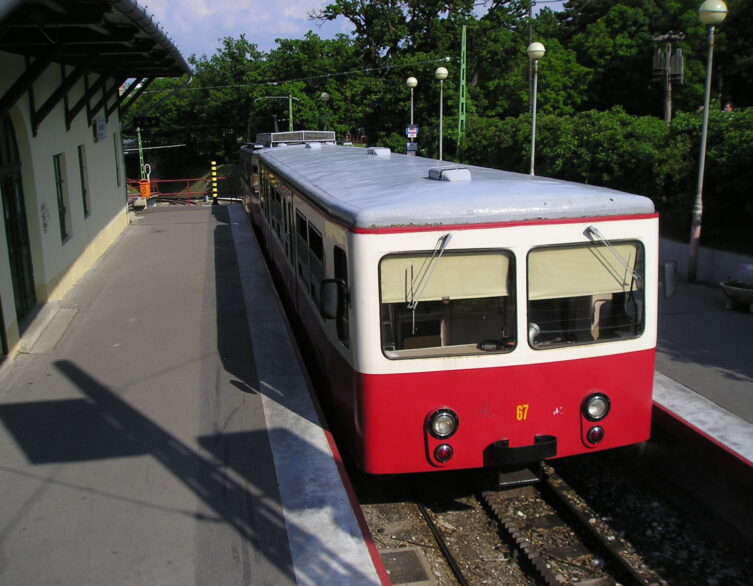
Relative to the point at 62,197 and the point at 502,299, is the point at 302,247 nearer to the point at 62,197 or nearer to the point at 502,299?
the point at 502,299

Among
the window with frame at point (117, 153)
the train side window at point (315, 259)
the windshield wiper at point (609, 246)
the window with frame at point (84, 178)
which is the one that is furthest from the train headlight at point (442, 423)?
the window with frame at point (117, 153)

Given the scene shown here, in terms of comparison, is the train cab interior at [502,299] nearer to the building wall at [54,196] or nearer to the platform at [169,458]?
the platform at [169,458]

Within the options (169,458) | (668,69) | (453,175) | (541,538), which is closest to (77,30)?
(453,175)

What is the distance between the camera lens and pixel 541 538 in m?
5.91

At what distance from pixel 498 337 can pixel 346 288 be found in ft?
3.82

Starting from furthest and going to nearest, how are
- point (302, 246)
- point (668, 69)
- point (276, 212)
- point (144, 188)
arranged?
point (144, 188), point (668, 69), point (276, 212), point (302, 246)

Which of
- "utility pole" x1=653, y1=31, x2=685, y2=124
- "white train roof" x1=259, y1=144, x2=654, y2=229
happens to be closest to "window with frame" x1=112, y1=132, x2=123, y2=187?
"white train roof" x1=259, y1=144, x2=654, y2=229

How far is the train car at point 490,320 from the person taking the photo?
5008 mm

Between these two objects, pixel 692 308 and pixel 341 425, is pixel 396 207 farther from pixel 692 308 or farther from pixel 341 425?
pixel 692 308

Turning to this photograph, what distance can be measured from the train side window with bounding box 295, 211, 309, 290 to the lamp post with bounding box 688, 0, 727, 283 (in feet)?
24.9

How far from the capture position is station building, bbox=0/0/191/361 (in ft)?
26.1

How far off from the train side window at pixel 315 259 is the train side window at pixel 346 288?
0.68m

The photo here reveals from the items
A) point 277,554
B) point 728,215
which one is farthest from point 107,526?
→ point 728,215

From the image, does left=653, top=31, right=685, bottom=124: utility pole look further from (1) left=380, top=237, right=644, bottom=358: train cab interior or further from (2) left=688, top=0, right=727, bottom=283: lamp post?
(1) left=380, top=237, right=644, bottom=358: train cab interior
